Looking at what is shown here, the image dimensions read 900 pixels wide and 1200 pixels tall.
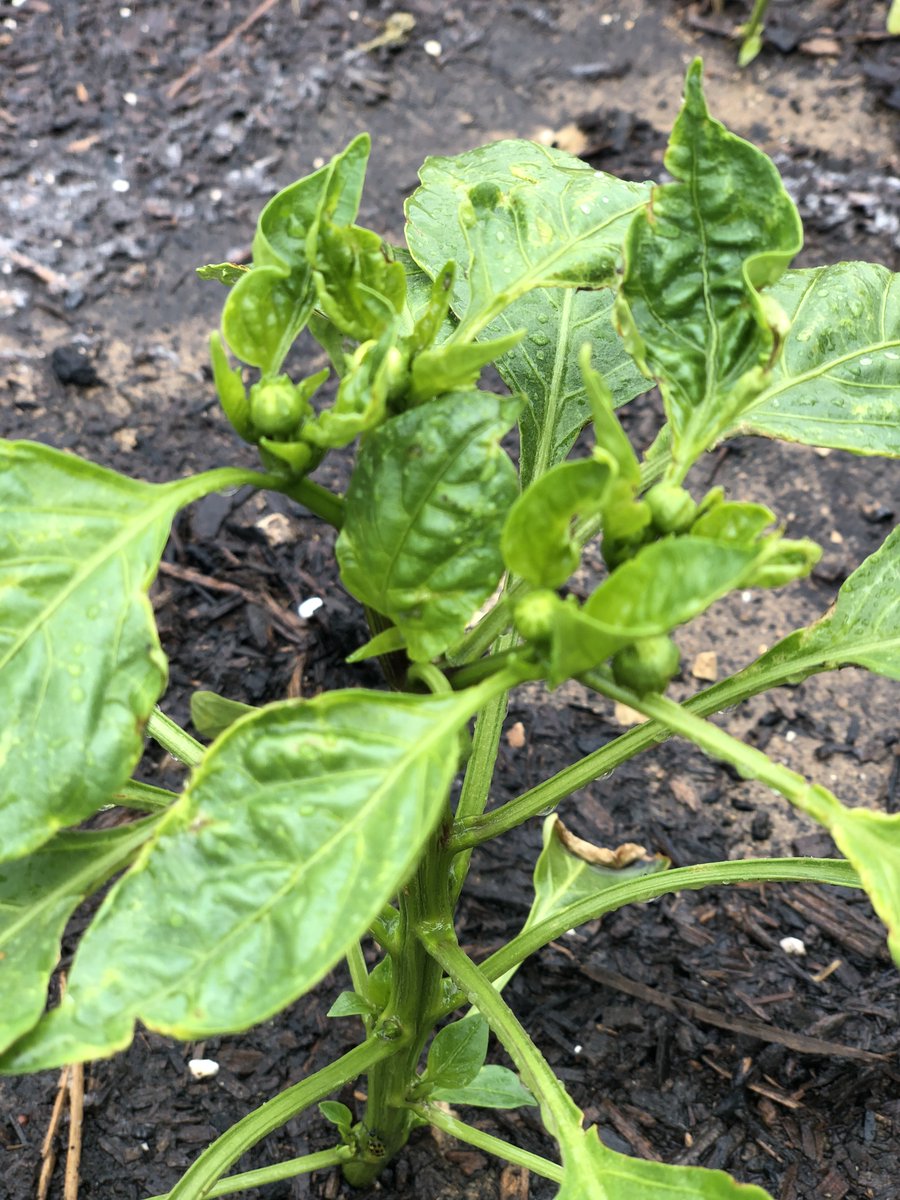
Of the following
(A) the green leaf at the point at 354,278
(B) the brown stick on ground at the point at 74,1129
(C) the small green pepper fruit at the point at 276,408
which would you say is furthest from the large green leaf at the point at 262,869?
(B) the brown stick on ground at the point at 74,1129

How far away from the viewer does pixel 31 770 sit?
0.80 metres

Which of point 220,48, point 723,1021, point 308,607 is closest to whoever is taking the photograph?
point 723,1021

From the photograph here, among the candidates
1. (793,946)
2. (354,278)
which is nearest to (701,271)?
(354,278)

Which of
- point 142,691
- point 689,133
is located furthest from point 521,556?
point 689,133

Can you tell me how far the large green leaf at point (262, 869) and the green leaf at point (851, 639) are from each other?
416mm

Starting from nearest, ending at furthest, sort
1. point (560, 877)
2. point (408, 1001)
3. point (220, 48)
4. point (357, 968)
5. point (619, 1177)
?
point (619, 1177)
point (408, 1001)
point (560, 877)
point (357, 968)
point (220, 48)

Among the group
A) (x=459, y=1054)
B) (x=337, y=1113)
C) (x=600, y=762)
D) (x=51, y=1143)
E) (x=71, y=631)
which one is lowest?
(x=51, y=1143)

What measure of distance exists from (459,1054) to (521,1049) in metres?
0.25

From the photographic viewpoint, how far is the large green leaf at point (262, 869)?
0.72 metres

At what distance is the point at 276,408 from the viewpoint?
2.79 ft

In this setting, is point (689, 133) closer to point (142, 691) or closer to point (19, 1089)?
point (142, 691)

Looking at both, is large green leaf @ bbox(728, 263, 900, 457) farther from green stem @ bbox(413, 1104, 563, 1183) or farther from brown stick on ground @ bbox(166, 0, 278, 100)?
brown stick on ground @ bbox(166, 0, 278, 100)

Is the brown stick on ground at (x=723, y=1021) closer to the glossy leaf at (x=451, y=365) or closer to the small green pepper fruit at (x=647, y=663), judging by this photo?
the small green pepper fruit at (x=647, y=663)

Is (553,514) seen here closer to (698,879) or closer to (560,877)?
(698,879)
